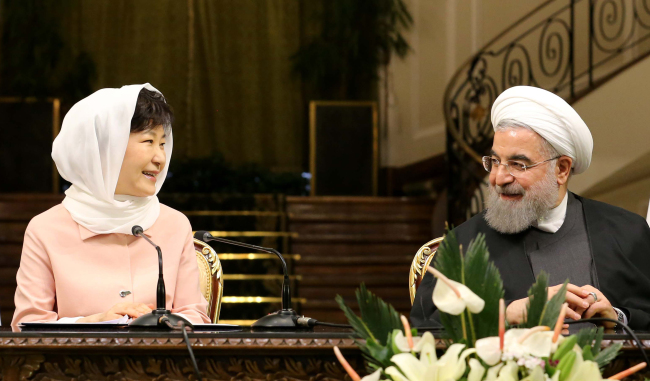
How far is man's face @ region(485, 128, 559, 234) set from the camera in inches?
103

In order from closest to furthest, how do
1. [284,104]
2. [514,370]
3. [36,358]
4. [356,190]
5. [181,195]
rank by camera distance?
1. [514,370]
2. [36,358]
3. [181,195]
4. [356,190]
5. [284,104]

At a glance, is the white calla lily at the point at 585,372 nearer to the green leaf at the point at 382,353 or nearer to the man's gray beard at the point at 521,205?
the green leaf at the point at 382,353

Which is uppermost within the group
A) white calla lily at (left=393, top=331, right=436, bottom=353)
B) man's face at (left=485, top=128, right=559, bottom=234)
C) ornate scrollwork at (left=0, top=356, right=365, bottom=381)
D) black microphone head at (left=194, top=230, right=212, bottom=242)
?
man's face at (left=485, top=128, right=559, bottom=234)

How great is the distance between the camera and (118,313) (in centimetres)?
233

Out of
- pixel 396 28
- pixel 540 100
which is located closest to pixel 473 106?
pixel 396 28

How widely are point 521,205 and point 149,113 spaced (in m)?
1.25

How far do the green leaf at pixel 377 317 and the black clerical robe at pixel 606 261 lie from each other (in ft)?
3.51

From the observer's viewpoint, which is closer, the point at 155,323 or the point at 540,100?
the point at 155,323

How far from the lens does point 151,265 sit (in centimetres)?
263

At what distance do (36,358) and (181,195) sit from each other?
18.6 feet

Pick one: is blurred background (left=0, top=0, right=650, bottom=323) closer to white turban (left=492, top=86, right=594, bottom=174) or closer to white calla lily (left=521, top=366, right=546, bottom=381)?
white turban (left=492, top=86, right=594, bottom=174)

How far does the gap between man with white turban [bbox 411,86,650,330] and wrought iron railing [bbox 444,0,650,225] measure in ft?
11.4

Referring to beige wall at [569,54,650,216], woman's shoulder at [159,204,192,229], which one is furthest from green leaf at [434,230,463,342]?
beige wall at [569,54,650,216]

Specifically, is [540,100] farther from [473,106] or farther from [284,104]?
[284,104]
